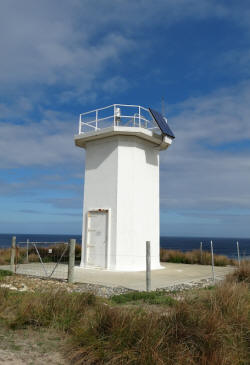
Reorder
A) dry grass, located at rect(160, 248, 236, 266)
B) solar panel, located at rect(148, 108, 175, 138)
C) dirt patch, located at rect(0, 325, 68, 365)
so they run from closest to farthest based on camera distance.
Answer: dirt patch, located at rect(0, 325, 68, 365)
solar panel, located at rect(148, 108, 175, 138)
dry grass, located at rect(160, 248, 236, 266)

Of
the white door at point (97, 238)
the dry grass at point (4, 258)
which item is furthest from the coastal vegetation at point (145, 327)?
the dry grass at point (4, 258)

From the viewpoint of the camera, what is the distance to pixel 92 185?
1590cm

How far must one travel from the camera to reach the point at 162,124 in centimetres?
1596

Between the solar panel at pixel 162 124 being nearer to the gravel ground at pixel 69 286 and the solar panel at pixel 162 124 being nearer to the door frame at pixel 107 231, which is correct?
the door frame at pixel 107 231

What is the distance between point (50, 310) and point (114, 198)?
902cm

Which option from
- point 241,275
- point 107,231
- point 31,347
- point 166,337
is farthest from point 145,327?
point 107,231

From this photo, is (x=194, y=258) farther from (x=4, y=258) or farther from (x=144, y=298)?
(x=144, y=298)

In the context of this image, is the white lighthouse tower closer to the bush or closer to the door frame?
the door frame

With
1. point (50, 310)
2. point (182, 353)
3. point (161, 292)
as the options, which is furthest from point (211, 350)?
point (161, 292)

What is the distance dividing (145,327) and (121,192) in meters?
10.1

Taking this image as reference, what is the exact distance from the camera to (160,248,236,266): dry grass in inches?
739

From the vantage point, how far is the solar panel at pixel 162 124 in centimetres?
1539

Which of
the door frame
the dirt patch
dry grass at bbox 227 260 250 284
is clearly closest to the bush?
the dirt patch

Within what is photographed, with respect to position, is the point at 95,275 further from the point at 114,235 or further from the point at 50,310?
the point at 50,310
